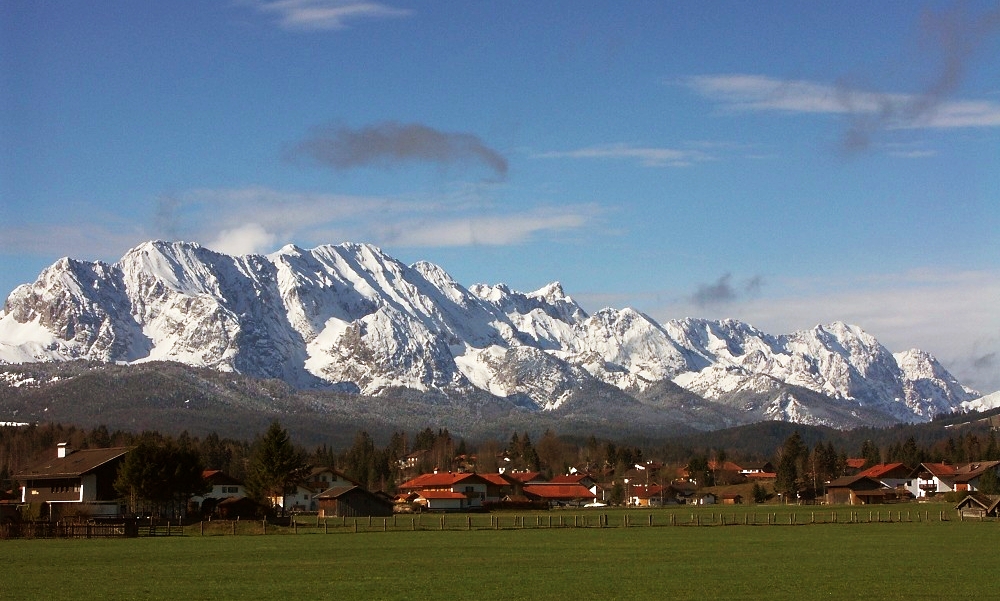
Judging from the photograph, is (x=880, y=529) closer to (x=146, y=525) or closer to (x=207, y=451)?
(x=146, y=525)

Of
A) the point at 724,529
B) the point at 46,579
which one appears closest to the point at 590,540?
the point at 724,529

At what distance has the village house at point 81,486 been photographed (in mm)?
98625

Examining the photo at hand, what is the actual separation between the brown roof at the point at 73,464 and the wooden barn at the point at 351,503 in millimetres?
18760

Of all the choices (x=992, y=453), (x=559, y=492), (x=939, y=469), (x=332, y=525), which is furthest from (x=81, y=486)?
(x=992, y=453)

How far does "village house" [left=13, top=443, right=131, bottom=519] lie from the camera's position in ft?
324

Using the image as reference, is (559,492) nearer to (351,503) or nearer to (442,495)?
(442,495)

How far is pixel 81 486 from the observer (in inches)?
3917

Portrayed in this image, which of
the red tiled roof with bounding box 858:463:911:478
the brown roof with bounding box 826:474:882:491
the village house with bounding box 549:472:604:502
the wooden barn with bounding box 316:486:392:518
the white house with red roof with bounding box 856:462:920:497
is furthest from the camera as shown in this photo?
the village house with bounding box 549:472:604:502

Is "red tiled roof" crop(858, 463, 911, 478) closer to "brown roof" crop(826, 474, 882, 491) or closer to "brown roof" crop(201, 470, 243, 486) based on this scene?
"brown roof" crop(826, 474, 882, 491)

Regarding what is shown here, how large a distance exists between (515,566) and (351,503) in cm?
7068

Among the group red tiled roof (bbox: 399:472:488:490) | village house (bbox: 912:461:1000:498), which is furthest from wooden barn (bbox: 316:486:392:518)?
village house (bbox: 912:461:1000:498)

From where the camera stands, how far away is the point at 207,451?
17738cm

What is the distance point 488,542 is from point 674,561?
16.7 meters

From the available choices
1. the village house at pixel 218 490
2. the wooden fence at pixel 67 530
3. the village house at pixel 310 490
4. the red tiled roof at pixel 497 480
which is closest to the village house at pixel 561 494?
the red tiled roof at pixel 497 480
